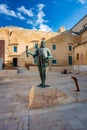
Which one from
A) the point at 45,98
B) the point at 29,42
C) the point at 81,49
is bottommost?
the point at 45,98

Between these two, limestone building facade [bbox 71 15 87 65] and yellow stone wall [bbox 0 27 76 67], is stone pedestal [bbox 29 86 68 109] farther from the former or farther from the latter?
yellow stone wall [bbox 0 27 76 67]

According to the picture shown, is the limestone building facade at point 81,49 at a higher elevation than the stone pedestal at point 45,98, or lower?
higher

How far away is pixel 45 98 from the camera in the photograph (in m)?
5.12

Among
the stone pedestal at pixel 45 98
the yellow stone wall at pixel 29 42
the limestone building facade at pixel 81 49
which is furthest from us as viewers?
the yellow stone wall at pixel 29 42

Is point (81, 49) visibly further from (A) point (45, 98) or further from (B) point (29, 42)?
(A) point (45, 98)

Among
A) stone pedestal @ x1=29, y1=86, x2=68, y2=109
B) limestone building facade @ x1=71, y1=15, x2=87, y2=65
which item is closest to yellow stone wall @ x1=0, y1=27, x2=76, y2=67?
limestone building facade @ x1=71, y1=15, x2=87, y2=65

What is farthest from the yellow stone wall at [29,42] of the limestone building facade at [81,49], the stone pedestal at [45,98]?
the stone pedestal at [45,98]

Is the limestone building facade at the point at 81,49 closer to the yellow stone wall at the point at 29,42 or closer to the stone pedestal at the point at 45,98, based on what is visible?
the yellow stone wall at the point at 29,42

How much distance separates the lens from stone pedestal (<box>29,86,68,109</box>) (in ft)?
16.3

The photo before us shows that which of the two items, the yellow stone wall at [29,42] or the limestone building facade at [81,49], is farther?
the yellow stone wall at [29,42]

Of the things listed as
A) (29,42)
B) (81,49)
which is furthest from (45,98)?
(29,42)

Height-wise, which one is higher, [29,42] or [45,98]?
[29,42]

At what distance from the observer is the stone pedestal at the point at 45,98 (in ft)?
16.3

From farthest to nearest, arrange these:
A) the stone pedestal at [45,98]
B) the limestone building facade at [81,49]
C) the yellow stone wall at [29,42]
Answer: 1. the yellow stone wall at [29,42]
2. the limestone building facade at [81,49]
3. the stone pedestal at [45,98]
